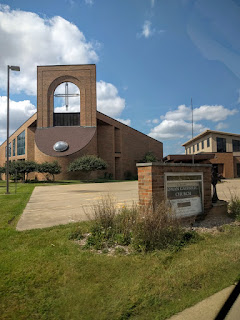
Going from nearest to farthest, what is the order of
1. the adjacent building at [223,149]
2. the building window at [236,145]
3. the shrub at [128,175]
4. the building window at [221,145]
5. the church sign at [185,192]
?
the church sign at [185,192]
the adjacent building at [223,149]
the building window at [221,145]
the shrub at [128,175]
the building window at [236,145]

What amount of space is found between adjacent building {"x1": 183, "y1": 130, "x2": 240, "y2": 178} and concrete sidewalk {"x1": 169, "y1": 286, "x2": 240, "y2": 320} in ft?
149

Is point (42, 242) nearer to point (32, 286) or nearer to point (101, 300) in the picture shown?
point (32, 286)

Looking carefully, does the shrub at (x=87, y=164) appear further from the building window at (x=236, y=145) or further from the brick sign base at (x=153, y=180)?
the brick sign base at (x=153, y=180)

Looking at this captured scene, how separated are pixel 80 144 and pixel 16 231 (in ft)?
125

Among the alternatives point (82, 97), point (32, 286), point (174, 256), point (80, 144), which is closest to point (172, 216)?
point (174, 256)

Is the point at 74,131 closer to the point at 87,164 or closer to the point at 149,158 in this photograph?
the point at 87,164

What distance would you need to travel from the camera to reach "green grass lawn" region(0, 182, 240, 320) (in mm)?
2609

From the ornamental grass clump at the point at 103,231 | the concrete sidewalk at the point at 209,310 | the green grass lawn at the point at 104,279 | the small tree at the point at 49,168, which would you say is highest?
the small tree at the point at 49,168

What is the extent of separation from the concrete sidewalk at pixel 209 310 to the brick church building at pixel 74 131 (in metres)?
40.0

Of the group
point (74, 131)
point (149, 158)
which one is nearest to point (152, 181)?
point (74, 131)

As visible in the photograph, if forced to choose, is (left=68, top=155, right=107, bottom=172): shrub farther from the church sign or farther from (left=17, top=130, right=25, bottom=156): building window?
the church sign

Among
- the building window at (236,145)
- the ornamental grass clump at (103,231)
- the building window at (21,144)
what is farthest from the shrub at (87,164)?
the ornamental grass clump at (103,231)

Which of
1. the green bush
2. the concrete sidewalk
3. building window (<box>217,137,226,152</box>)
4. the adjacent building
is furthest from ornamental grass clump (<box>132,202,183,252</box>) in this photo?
the green bush

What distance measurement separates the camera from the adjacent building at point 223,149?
4819 centimetres
